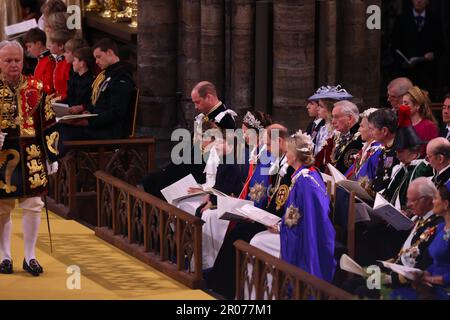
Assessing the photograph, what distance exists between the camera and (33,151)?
11.7m

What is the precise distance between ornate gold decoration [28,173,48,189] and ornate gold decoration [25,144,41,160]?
0.48 ft

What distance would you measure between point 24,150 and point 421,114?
11.2 ft

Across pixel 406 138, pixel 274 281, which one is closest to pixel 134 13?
pixel 406 138

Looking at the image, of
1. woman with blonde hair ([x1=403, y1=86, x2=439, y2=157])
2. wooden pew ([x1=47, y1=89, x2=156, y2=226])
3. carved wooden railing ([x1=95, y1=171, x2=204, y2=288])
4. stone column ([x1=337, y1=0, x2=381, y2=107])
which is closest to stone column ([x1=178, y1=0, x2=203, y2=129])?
stone column ([x1=337, y1=0, x2=381, y2=107])

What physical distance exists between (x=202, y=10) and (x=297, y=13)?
1293 millimetres

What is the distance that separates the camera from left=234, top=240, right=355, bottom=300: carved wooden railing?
9.77m

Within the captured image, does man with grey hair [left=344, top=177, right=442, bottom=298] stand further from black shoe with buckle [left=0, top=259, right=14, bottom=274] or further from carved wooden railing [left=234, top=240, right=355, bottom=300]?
black shoe with buckle [left=0, top=259, right=14, bottom=274]

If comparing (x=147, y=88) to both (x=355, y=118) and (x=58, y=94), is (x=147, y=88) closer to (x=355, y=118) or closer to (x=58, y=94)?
(x=58, y=94)

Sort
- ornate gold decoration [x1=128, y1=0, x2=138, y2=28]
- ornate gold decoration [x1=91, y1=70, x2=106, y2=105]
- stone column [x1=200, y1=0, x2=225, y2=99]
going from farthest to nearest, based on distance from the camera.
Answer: ornate gold decoration [x1=128, y1=0, x2=138, y2=28]
stone column [x1=200, y1=0, x2=225, y2=99]
ornate gold decoration [x1=91, y1=70, x2=106, y2=105]

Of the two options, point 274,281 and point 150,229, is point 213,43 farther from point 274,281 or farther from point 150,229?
point 274,281

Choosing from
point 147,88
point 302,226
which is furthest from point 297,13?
point 302,226

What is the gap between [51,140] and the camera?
11.7 metres

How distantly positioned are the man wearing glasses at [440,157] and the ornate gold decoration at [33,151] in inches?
118

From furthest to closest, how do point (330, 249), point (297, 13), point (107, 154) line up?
point (297, 13)
point (107, 154)
point (330, 249)
